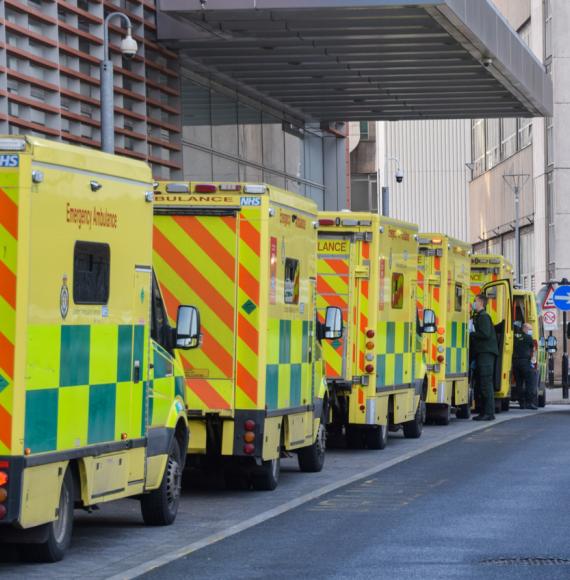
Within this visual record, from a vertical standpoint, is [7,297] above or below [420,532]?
above

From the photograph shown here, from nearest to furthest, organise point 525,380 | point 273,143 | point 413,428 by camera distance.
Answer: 1. point 413,428
2. point 525,380
3. point 273,143

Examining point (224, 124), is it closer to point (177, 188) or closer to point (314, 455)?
point (314, 455)

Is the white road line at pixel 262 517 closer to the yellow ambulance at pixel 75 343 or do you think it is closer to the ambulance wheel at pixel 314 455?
the ambulance wheel at pixel 314 455

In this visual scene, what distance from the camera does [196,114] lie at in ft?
96.5

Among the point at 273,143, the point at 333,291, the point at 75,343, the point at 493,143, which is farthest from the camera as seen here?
the point at 493,143

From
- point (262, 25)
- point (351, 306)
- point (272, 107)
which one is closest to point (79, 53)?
point (262, 25)

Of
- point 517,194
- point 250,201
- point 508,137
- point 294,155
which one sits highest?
point 508,137

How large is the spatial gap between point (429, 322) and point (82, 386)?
14.0 metres

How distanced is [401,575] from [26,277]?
281 cm

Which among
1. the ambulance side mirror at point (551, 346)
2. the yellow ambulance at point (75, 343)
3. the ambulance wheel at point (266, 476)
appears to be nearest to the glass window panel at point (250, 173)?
the ambulance side mirror at point (551, 346)

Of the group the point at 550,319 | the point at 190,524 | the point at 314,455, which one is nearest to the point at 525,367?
the point at 550,319

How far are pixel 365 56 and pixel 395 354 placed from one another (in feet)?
26.6

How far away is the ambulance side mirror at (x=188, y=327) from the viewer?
501 inches

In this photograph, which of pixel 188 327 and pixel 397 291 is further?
pixel 397 291
